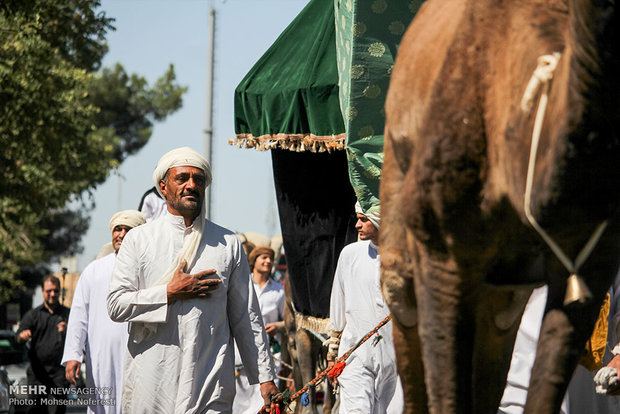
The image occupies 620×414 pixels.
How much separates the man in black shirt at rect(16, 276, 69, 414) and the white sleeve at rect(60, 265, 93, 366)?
169 inches

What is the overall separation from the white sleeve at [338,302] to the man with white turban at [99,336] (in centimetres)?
176

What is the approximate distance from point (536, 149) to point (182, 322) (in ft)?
13.4

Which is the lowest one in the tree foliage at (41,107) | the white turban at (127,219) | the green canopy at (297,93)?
the white turban at (127,219)

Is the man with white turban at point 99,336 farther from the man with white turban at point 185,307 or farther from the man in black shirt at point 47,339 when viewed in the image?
the man in black shirt at point 47,339

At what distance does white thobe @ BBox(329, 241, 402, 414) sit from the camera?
783 centimetres

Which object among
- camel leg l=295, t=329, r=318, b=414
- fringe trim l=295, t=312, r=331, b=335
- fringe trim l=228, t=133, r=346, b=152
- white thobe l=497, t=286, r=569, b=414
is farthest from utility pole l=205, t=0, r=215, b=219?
white thobe l=497, t=286, r=569, b=414

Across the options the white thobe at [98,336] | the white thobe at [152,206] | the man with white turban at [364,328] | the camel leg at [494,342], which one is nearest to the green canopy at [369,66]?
the camel leg at [494,342]

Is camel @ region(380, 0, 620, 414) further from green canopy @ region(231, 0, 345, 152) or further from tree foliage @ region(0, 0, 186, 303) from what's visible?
tree foliage @ region(0, 0, 186, 303)

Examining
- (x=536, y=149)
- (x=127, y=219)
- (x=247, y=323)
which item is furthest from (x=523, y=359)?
(x=127, y=219)

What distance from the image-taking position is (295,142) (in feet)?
23.6

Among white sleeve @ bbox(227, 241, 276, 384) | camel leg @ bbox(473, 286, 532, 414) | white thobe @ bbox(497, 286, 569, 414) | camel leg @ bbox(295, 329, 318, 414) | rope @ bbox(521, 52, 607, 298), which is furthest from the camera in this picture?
camel leg @ bbox(295, 329, 318, 414)

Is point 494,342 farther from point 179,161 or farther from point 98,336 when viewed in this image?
point 98,336

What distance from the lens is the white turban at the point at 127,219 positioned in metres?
9.42

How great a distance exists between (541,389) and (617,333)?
12.0ft
